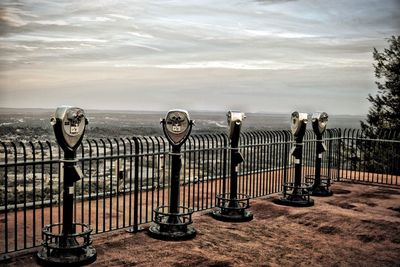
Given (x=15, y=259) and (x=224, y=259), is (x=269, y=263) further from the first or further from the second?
(x=15, y=259)

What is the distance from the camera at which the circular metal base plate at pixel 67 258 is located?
18.3 ft

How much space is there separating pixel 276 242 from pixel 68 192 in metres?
3.23

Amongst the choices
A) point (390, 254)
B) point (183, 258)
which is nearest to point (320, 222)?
point (390, 254)

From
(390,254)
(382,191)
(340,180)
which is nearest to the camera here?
(390,254)

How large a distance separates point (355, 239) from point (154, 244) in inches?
128

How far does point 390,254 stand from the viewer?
647 cm

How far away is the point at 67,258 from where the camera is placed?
18.6ft

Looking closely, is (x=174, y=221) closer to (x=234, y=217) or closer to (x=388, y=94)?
(x=234, y=217)

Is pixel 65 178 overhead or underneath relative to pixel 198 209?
overhead

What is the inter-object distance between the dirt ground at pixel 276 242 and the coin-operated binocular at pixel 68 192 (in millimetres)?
232

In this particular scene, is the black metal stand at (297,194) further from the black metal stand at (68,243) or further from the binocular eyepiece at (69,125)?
the binocular eyepiece at (69,125)

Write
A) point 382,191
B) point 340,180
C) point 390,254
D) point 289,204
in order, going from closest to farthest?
point 390,254 → point 289,204 → point 382,191 → point 340,180

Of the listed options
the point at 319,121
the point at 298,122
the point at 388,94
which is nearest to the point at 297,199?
the point at 298,122

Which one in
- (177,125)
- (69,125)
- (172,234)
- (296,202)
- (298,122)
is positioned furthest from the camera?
(298,122)
